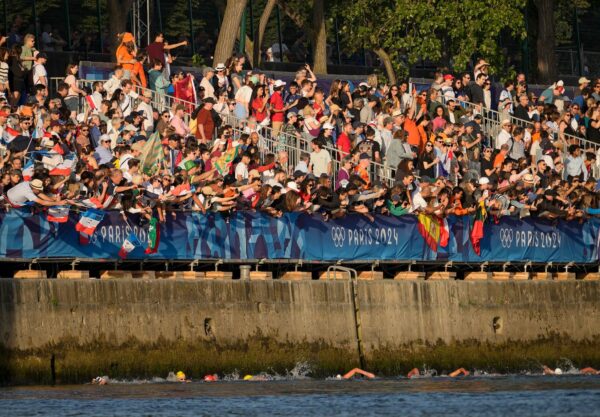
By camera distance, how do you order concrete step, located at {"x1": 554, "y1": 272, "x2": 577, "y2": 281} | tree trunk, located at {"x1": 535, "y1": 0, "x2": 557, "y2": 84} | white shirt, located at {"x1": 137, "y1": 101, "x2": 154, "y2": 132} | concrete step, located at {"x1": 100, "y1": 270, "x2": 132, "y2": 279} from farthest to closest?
tree trunk, located at {"x1": 535, "y1": 0, "x2": 557, "y2": 84} < concrete step, located at {"x1": 554, "y1": 272, "x2": 577, "y2": 281} < white shirt, located at {"x1": 137, "y1": 101, "x2": 154, "y2": 132} < concrete step, located at {"x1": 100, "y1": 270, "x2": 132, "y2": 279}

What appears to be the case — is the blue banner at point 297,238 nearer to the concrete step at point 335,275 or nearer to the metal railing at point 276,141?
the concrete step at point 335,275

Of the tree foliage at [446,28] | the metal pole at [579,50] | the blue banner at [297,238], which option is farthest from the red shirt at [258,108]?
the metal pole at [579,50]

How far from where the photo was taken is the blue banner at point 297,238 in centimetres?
3142

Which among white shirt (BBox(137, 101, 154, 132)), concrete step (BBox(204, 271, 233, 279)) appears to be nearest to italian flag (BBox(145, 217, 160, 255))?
concrete step (BBox(204, 271, 233, 279))

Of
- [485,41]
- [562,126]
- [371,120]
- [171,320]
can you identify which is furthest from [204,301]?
[485,41]

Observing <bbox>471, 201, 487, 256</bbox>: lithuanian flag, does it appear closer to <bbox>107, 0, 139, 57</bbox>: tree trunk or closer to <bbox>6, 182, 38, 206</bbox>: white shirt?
<bbox>6, 182, 38, 206</bbox>: white shirt

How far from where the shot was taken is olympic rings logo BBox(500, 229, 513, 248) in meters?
38.9

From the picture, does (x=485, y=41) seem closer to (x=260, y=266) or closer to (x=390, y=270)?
(x=390, y=270)

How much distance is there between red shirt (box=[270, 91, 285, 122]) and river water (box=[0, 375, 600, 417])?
281 inches

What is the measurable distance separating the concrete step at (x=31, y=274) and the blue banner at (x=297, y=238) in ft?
→ 1.23

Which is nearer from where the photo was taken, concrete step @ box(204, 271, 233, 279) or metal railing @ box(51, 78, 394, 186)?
concrete step @ box(204, 271, 233, 279)

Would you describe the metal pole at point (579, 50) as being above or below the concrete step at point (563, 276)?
above

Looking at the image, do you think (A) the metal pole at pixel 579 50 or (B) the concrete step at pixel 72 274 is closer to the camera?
(B) the concrete step at pixel 72 274

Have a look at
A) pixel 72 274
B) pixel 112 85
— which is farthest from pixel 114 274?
pixel 112 85
